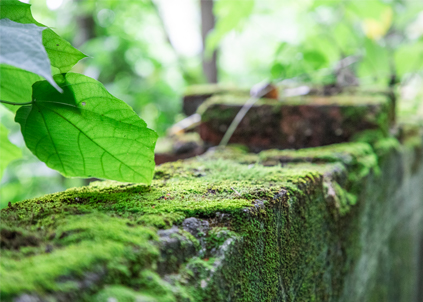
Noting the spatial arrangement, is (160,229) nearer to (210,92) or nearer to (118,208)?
(118,208)

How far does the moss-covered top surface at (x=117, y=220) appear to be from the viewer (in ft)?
1.32

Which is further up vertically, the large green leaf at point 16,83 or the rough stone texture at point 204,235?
the large green leaf at point 16,83

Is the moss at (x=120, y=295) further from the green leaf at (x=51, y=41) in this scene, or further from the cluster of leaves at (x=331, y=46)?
the cluster of leaves at (x=331, y=46)

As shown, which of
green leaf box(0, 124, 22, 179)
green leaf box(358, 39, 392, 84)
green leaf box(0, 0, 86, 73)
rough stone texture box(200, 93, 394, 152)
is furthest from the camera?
green leaf box(358, 39, 392, 84)

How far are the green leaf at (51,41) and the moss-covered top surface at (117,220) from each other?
11.6 inches

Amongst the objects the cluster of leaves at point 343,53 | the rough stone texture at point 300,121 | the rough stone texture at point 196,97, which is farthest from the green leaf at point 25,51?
the rough stone texture at point 196,97

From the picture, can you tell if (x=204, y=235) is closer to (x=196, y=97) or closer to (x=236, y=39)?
(x=196, y=97)

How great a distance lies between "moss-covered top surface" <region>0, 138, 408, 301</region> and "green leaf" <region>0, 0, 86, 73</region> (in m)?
0.29

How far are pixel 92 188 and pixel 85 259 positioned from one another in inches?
15.5

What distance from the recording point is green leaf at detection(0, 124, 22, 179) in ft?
2.71

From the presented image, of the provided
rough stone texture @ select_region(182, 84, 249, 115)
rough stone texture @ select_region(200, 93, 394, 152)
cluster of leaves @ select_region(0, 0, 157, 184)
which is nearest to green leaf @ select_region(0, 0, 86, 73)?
cluster of leaves @ select_region(0, 0, 157, 184)

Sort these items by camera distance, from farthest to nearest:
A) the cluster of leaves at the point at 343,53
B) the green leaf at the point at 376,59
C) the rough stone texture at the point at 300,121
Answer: the green leaf at the point at 376,59 → the cluster of leaves at the point at 343,53 → the rough stone texture at the point at 300,121

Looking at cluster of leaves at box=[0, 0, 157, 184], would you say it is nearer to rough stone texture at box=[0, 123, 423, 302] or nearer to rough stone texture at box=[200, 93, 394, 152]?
rough stone texture at box=[0, 123, 423, 302]

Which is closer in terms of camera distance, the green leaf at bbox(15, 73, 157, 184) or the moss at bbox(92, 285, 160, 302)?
the moss at bbox(92, 285, 160, 302)
